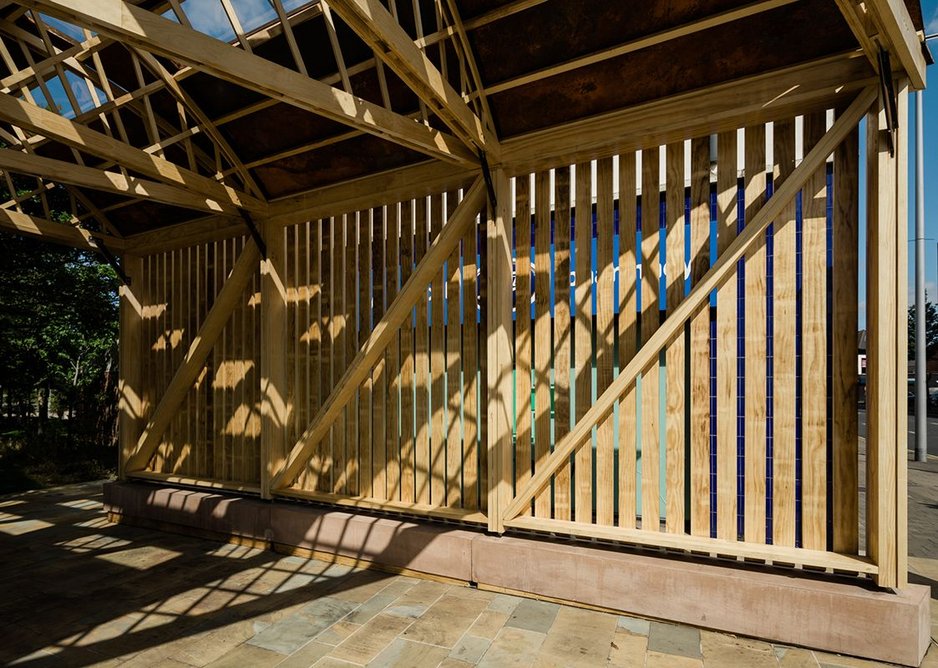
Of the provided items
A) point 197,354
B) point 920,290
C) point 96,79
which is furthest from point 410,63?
point 920,290

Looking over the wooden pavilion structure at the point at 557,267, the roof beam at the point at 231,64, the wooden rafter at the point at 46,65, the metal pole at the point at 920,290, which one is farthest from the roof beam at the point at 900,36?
the metal pole at the point at 920,290

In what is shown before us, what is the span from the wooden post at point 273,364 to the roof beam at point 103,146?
0.75m

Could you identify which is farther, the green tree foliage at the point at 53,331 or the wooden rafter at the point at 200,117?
the green tree foliage at the point at 53,331

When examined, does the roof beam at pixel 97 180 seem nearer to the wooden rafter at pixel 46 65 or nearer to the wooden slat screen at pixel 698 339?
the wooden rafter at pixel 46 65

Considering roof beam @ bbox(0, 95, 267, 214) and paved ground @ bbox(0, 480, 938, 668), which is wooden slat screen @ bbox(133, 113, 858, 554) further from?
roof beam @ bbox(0, 95, 267, 214)

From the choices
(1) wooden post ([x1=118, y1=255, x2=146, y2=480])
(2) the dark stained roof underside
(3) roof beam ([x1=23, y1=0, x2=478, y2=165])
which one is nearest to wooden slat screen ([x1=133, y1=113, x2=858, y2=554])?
(2) the dark stained roof underside

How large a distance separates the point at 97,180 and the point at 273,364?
2.33m

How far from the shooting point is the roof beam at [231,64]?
241cm

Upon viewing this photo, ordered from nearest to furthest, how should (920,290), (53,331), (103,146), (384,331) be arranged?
(103,146)
(384,331)
(920,290)
(53,331)

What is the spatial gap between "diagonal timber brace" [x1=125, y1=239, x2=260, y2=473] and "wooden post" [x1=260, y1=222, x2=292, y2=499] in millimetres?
389

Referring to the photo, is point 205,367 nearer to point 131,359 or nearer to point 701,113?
point 131,359

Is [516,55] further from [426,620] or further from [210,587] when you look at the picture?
[210,587]

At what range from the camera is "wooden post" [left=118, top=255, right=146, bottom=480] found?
6703 mm

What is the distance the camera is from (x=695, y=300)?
3545mm
